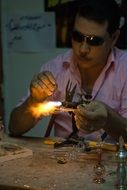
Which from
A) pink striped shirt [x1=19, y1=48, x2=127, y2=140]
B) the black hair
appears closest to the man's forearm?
pink striped shirt [x1=19, y1=48, x2=127, y2=140]

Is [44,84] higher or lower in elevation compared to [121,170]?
higher

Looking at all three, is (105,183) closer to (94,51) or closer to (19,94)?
(94,51)

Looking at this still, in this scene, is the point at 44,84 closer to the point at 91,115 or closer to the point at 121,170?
the point at 91,115

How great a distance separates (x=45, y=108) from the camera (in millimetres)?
2619

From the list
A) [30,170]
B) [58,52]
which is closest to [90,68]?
[30,170]

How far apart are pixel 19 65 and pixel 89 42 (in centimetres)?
192

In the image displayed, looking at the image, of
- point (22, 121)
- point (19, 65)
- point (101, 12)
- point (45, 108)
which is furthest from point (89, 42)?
point (19, 65)

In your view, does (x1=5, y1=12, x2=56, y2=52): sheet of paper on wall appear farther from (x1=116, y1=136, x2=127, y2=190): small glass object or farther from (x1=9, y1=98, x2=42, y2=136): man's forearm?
(x1=116, y1=136, x2=127, y2=190): small glass object

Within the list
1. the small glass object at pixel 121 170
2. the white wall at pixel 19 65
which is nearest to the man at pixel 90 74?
the small glass object at pixel 121 170

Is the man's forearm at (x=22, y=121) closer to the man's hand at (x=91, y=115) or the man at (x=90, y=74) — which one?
the man at (x=90, y=74)

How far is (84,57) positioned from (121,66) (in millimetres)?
300

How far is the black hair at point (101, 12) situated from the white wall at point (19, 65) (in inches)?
59.1

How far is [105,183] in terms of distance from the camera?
1.97 meters

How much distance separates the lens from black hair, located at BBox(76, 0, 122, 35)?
9.41 ft
